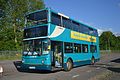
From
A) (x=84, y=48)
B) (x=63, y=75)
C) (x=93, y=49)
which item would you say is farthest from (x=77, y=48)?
(x=63, y=75)

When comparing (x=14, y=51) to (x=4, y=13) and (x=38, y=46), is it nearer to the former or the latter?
(x=4, y=13)

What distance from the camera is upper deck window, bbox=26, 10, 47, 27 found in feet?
58.2

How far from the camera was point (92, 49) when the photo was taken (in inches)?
1051

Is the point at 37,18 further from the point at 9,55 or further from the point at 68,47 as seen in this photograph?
the point at 9,55

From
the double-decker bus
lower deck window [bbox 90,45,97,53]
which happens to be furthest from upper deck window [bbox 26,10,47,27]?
lower deck window [bbox 90,45,97,53]

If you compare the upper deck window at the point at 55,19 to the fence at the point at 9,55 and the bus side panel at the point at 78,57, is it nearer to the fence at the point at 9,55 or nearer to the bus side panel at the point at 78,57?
the bus side panel at the point at 78,57

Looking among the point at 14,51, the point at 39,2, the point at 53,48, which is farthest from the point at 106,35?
the point at 53,48

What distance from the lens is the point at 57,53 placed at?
61.4 ft

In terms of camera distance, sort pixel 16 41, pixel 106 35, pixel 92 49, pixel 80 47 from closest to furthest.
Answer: pixel 80 47 < pixel 92 49 < pixel 16 41 < pixel 106 35

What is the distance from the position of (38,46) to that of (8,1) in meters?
46.8

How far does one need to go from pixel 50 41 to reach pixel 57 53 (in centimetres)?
183

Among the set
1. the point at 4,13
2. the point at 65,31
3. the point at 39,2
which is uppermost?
the point at 39,2

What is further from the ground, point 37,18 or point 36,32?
point 37,18

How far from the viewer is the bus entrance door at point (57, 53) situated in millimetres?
18219
